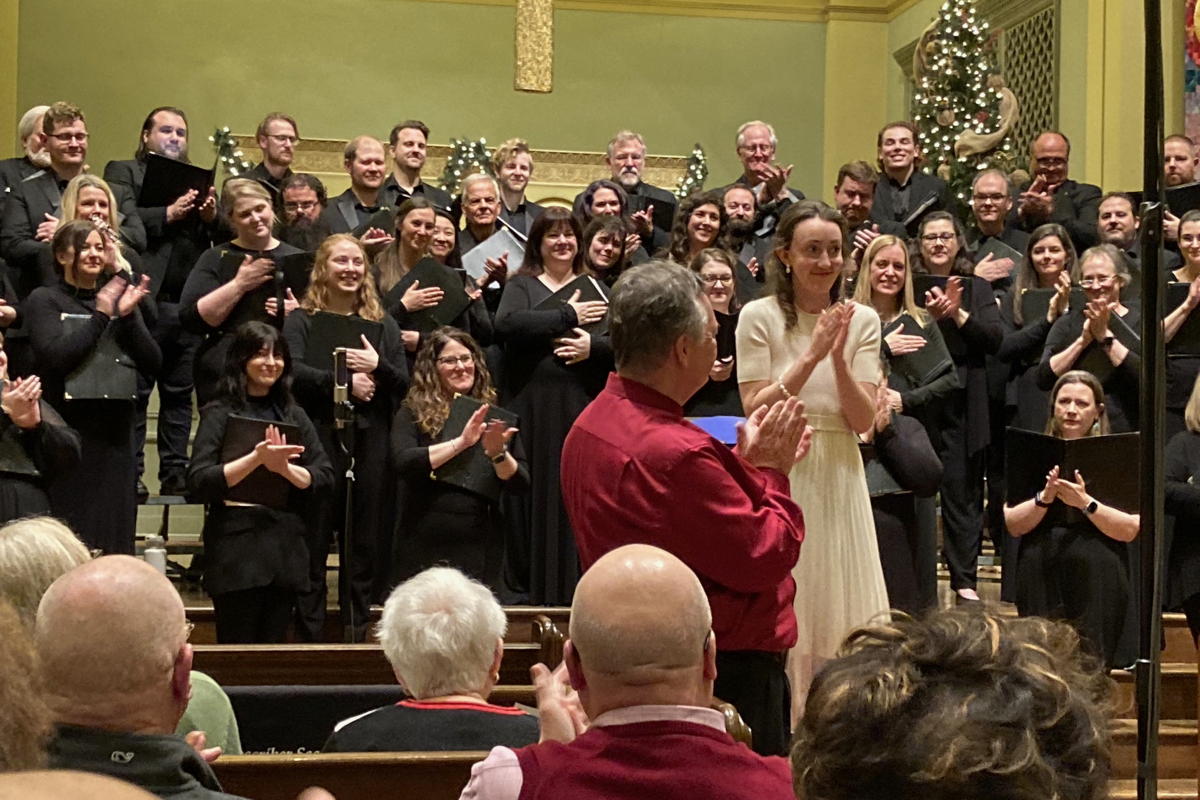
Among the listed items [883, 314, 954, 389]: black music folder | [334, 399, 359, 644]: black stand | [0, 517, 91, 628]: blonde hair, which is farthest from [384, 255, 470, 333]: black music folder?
[0, 517, 91, 628]: blonde hair

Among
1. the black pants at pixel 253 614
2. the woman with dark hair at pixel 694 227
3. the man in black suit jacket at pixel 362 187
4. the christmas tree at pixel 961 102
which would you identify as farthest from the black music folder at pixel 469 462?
the christmas tree at pixel 961 102

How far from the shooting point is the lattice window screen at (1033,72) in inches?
461

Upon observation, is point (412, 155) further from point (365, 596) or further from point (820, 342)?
point (820, 342)

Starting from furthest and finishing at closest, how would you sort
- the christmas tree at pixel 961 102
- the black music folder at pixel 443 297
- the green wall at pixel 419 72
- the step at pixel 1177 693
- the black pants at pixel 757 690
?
the green wall at pixel 419 72 → the christmas tree at pixel 961 102 → the black music folder at pixel 443 297 → the step at pixel 1177 693 → the black pants at pixel 757 690

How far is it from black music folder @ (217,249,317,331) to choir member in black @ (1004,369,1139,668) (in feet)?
9.29

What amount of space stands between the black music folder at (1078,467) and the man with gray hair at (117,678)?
386 cm

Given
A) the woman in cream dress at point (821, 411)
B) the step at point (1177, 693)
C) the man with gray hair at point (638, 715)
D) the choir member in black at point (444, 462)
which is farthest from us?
the choir member in black at point (444, 462)

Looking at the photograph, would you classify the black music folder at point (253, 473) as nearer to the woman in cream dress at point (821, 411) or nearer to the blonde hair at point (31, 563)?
the woman in cream dress at point (821, 411)

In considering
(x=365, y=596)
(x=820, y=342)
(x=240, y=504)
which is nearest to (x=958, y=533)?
(x=365, y=596)

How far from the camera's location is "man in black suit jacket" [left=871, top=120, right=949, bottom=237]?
803 centimetres

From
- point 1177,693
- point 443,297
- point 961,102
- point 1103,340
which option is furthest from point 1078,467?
point 961,102

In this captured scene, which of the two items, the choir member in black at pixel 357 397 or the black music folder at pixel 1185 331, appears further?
→ the black music folder at pixel 1185 331

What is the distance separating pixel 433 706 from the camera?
2893mm

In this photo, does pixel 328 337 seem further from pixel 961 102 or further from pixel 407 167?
pixel 961 102
